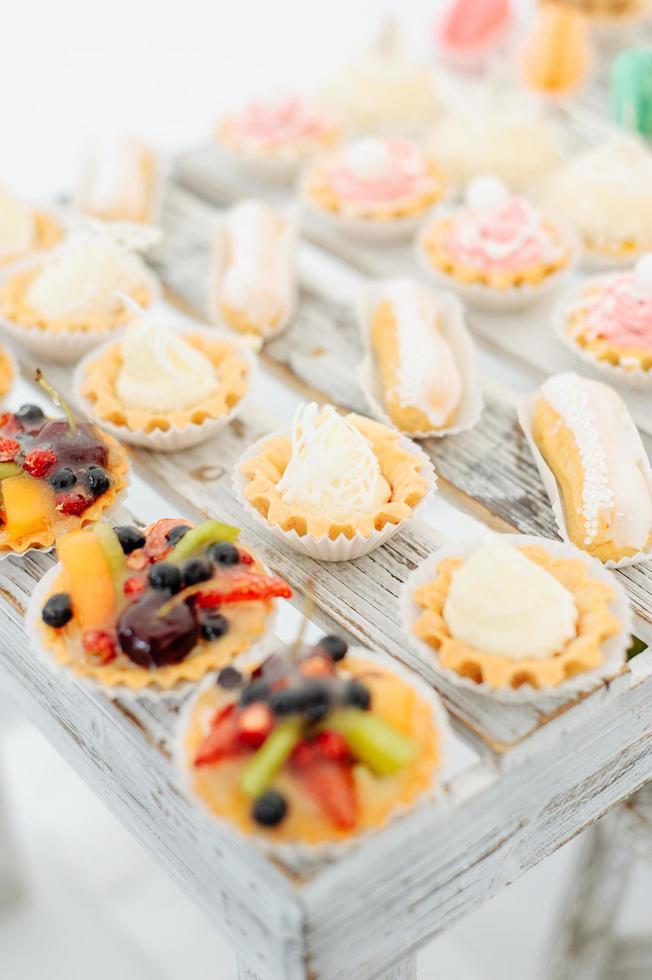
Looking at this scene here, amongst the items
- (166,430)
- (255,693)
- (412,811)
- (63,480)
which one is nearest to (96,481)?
(63,480)

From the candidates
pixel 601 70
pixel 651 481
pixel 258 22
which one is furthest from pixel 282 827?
pixel 258 22

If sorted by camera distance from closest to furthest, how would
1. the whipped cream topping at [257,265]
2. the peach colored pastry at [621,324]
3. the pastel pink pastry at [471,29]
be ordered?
the peach colored pastry at [621,324] → the whipped cream topping at [257,265] → the pastel pink pastry at [471,29]

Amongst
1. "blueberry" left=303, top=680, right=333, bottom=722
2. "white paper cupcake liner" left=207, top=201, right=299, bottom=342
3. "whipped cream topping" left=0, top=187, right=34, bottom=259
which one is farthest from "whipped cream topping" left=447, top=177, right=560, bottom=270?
"blueberry" left=303, top=680, right=333, bottom=722

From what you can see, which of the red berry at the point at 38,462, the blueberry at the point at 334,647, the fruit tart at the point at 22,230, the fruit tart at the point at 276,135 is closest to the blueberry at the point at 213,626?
the blueberry at the point at 334,647

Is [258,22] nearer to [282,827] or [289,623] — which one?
[289,623]

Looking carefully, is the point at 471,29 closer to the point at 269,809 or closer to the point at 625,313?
the point at 625,313

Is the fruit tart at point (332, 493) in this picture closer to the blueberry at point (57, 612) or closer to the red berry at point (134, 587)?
the red berry at point (134, 587)
